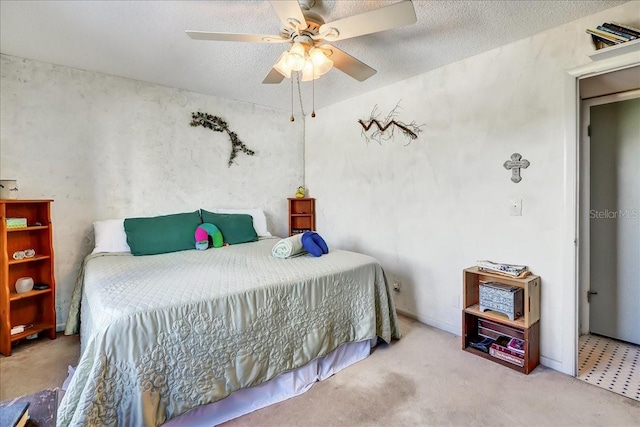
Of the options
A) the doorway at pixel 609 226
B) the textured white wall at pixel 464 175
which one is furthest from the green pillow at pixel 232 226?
the doorway at pixel 609 226

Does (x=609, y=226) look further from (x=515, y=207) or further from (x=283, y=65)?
(x=283, y=65)

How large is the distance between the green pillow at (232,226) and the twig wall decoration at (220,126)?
0.73 meters

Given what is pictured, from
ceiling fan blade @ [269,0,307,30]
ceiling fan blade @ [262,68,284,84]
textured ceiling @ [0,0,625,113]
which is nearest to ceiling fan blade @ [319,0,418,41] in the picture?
ceiling fan blade @ [269,0,307,30]

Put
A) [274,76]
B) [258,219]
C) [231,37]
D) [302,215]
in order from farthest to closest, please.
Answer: [302,215] → [258,219] → [274,76] → [231,37]

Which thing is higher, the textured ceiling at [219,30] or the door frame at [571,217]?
the textured ceiling at [219,30]

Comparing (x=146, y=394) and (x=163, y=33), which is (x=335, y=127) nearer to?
(x=163, y=33)

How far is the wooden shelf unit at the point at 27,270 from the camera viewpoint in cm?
236

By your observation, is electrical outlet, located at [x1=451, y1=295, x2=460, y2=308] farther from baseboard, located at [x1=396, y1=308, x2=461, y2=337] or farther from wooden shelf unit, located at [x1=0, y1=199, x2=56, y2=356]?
wooden shelf unit, located at [x1=0, y1=199, x2=56, y2=356]

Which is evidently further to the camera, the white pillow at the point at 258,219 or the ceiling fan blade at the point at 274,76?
the white pillow at the point at 258,219

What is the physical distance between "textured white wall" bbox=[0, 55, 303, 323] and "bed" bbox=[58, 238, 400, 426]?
64cm

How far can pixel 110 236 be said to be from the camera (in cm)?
286

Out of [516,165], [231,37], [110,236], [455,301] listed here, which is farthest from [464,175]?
[110,236]

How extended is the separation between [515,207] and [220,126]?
3094 mm

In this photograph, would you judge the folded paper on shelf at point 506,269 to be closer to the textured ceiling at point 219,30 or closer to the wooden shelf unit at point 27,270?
the textured ceiling at point 219,30
